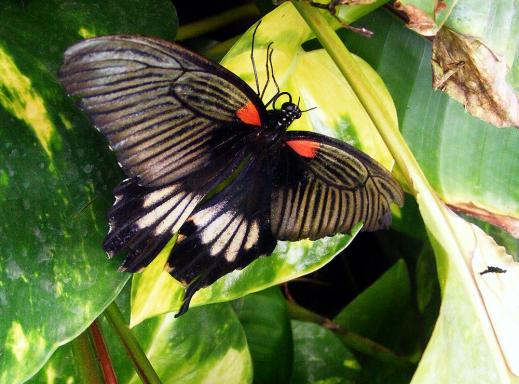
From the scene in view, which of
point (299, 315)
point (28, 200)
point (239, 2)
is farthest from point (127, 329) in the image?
point (239, 2)

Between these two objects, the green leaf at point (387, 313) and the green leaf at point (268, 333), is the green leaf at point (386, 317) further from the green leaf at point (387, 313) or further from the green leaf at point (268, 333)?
the green leaf at point (268, 333)

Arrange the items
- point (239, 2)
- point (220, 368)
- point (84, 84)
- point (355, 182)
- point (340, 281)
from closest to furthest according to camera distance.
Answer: point (84, 84)
point (355, 182)
point (220, 368)
point (239, 2)
point (340, 281)

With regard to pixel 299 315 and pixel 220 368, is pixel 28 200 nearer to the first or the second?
pixel 220 368

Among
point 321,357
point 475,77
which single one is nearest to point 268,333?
point 321,357

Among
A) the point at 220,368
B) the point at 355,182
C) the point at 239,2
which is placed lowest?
the point at 220,368

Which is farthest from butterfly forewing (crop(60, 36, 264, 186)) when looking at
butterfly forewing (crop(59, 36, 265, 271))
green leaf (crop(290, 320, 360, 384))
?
green leaf (crop(290, 320, 360, 384))

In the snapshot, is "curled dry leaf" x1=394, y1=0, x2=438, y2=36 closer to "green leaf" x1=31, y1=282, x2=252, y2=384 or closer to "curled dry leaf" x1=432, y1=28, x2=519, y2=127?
"curled dry leaf" x1=432, y1=28, x2=519, y2=127

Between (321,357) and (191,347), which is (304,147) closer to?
(191,347)
